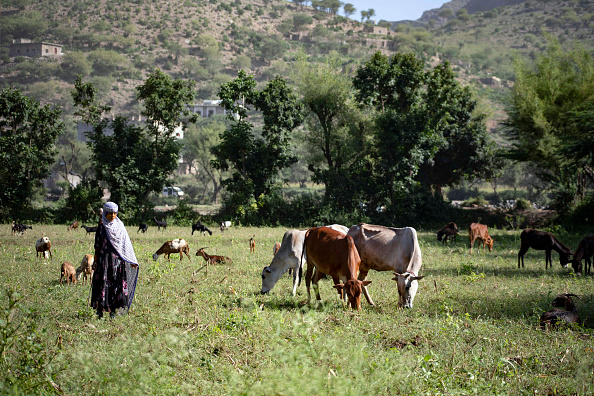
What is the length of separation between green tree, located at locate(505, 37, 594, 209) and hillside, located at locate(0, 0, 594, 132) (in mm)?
78272

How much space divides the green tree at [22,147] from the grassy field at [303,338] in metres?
17.2

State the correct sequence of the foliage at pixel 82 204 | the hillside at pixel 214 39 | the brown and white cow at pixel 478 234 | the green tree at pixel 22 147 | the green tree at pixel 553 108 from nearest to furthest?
the brown and white cow at pixel 478 234 → the green tree at pixel 553 108 → the green tree at pixel 22 147 → the foliage at pixel 82 204 → the hillside at pixel 214 39

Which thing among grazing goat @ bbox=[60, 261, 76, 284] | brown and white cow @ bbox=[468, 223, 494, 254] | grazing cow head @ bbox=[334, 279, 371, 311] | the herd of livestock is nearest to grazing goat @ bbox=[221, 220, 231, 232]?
brown and white cow @ bbox=[468, 223, 494, 254]

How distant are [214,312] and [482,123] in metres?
29.9

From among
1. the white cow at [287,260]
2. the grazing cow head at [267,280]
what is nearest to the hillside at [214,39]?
the white cow at [287,260]

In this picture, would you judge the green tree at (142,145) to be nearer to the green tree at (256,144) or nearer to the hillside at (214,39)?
the green tree at (256,144)

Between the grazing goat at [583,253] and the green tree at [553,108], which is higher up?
the green tree at [553,108]

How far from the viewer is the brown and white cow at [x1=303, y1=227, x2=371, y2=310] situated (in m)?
8.16

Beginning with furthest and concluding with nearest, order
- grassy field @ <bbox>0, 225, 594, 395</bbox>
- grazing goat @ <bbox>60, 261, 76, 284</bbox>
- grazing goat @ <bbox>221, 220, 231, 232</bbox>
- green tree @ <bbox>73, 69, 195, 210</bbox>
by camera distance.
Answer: green tree @ <bbox>73, 69, 195, 210</bbox>
grazing goat @ <bbox>221, 220, 231, 232</bbox>
grazing goat @ <bbox>60, 261, 76, 284</bbox>
grassy field @ <bbox>0, 225, 594, 395</bbox>

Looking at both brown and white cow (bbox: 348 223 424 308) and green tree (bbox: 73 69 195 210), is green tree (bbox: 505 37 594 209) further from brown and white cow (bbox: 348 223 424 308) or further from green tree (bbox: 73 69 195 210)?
green tree (bbox: 73 69 195 210)

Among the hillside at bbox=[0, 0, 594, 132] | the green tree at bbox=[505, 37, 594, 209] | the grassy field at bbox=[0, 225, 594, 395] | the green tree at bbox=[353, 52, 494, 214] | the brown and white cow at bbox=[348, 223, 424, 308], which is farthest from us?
the hillside at bbox=[0, 0, 594, 132]

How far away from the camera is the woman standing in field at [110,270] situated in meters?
A: 8.24

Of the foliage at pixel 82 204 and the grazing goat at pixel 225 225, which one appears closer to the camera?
the grazing goat at pixel 225 225

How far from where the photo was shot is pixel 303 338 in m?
5.47
